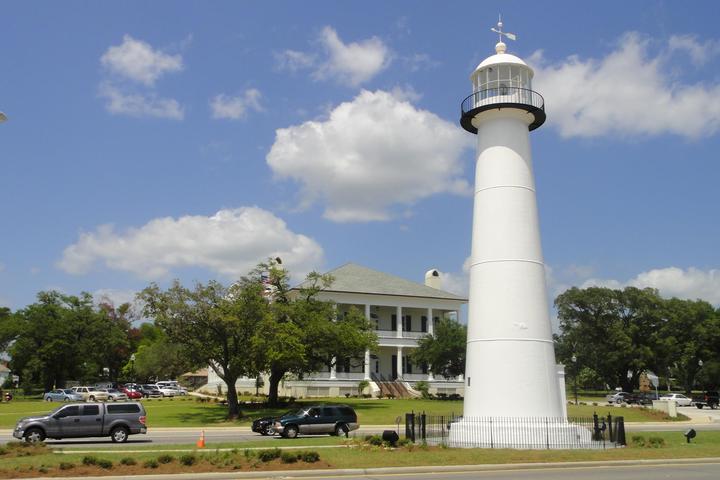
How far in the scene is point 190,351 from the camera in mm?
43188

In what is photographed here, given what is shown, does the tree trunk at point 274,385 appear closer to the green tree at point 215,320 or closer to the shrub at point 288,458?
the green tree at point 215,320

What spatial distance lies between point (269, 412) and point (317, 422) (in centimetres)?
1687

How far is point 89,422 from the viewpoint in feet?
91.8

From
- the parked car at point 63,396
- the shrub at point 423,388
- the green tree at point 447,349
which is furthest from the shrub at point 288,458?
the parked car at point 63,396

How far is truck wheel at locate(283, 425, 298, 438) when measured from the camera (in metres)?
29.9

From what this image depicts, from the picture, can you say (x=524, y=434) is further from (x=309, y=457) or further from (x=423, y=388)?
(x=423, y=388)

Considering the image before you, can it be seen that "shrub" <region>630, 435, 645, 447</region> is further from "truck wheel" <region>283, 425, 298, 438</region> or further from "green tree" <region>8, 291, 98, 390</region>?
"green tree" <region>8, 291, 98, 390</region>

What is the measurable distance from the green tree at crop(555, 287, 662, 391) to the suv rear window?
2368 inches

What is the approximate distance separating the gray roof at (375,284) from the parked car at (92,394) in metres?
21.9

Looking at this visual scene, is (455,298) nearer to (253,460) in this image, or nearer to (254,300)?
(254,300)

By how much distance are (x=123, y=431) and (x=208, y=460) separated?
38.8ft

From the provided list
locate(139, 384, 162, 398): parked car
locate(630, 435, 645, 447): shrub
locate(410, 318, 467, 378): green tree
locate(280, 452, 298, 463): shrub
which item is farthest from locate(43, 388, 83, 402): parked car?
locate(630, 435, 645, 447): shrub

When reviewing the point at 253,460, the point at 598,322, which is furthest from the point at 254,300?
the point at 598,322

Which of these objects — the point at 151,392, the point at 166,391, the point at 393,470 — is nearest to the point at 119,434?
the point at 393,470
